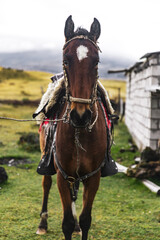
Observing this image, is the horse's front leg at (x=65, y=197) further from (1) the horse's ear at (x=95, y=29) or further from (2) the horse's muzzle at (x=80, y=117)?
(1) the horse's ear at (x=95, y=29)

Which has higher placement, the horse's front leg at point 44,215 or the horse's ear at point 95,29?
the horse's ear at point 95,29

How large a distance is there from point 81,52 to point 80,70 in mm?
208

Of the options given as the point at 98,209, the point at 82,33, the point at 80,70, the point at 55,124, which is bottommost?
the point at 98,209

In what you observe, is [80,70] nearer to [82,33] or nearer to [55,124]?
[82,33]

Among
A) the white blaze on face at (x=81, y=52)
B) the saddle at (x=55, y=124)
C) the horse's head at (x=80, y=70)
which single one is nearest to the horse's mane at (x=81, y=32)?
the horse's head at (x=80, y=70)

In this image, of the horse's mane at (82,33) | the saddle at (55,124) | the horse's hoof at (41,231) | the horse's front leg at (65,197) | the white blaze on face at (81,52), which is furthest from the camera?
the horse's hoof at (41,231)

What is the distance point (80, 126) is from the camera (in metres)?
2.66

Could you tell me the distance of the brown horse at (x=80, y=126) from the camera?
2.63 metres

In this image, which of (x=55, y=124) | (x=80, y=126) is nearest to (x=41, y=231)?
(x=55, y=124)

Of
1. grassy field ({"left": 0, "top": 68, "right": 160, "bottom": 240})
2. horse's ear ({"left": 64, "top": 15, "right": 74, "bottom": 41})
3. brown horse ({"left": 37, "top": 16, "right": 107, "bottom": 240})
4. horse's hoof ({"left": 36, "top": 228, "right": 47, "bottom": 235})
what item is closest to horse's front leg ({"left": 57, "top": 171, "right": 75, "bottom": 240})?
brown horse ({"left": 37, "top": 16, "right": 107, "bottom": 240})

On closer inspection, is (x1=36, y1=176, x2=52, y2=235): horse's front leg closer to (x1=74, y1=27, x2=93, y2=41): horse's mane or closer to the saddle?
the saddle

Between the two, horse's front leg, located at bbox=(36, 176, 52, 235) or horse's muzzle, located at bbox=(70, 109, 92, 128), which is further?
horse's front leg, located at bbox=(36, 176, 52, 235)

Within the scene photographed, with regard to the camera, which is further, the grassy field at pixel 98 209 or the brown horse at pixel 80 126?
the grassy field at pixel 98 209

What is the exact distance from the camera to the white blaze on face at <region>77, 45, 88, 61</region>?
2681 mm
